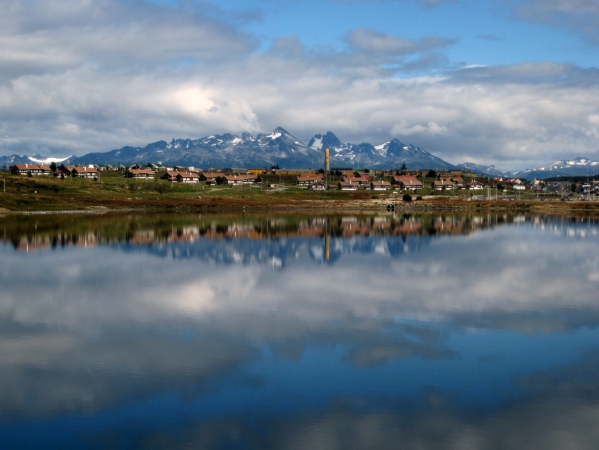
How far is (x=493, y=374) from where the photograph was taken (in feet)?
46.3

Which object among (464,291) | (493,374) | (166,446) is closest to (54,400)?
(166,446)

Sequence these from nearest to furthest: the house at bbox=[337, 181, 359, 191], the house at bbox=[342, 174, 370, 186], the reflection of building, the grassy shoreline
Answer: the reflection of building, the grassy shoreline, the house at bbox=[337, 181, 359, 191], the house at bbox=[342, 174, 370, 186]

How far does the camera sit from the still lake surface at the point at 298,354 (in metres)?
11.0

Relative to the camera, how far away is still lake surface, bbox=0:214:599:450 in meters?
11.0

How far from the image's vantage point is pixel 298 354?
15.6 metres

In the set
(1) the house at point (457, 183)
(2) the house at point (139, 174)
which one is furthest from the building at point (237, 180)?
(1) the house at point (457, 183)

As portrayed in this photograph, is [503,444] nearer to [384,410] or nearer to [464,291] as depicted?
[384,410]

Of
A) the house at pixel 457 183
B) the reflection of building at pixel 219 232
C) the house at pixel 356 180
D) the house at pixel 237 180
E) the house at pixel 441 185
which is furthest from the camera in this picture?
the house at pixel 457 183

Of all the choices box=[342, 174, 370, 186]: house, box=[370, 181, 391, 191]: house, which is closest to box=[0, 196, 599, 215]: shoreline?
box=[370, 181, 391, 191]: house

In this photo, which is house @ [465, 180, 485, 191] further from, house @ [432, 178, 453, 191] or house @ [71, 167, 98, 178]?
house @ [71, 167, 98, 178]

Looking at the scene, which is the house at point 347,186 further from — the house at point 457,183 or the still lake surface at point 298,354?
the still lake surface at point 298,354

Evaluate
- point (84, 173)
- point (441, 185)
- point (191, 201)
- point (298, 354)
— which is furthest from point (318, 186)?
point (298, 354)

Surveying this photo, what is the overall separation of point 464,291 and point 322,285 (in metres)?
5.89

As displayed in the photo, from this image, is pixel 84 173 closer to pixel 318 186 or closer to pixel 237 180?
pixel 237 180
